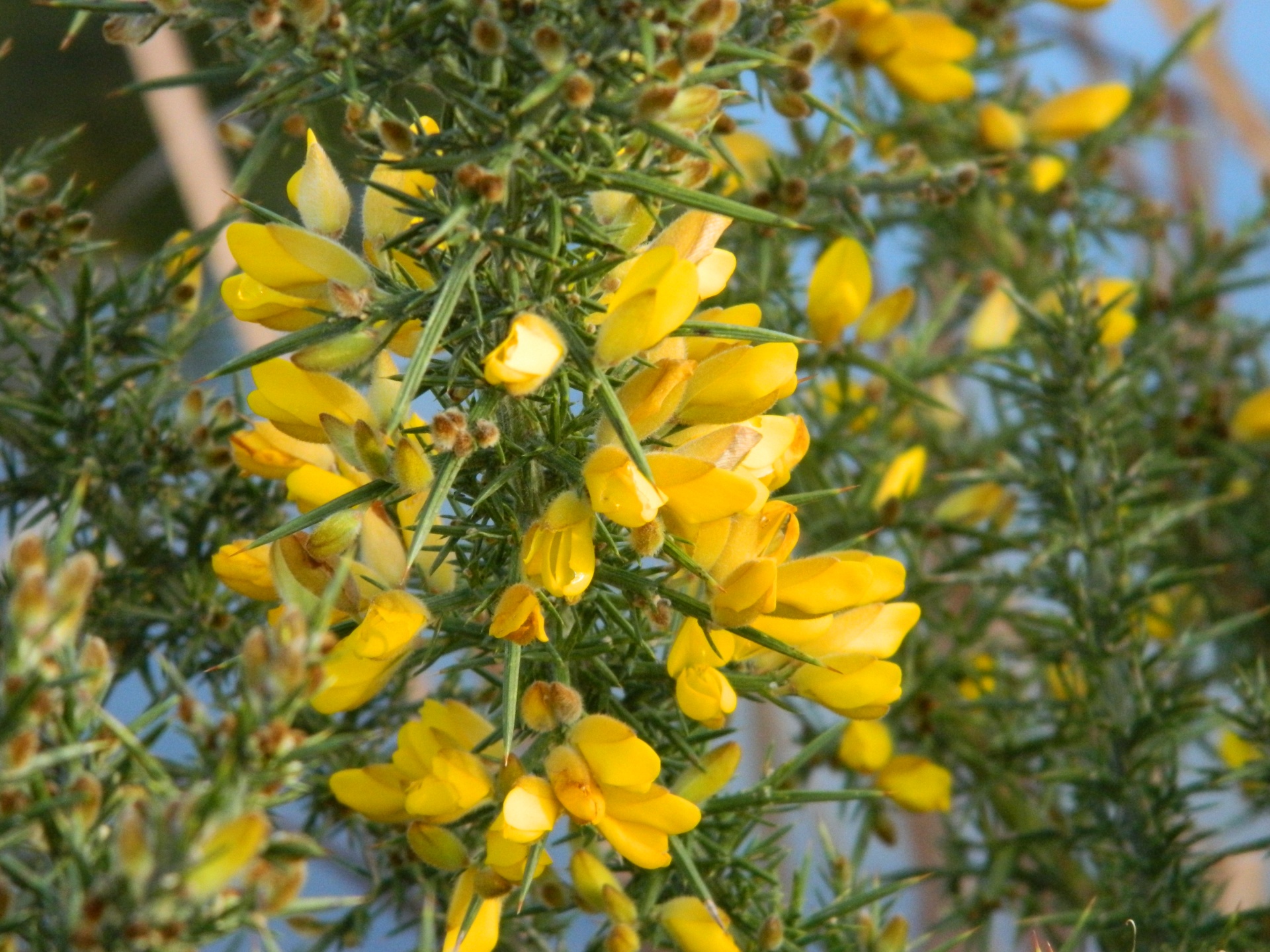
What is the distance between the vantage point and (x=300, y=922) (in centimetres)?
65

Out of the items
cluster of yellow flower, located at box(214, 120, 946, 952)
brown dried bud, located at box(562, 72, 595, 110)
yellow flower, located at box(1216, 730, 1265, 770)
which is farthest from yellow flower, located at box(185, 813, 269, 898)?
yellow flower, located at box(1216, 730, 1265, 770)

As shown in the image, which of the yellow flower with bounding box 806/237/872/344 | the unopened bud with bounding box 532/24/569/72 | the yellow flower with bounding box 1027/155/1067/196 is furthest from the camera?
the yellow flower with bounding box 1027/155/1067/196

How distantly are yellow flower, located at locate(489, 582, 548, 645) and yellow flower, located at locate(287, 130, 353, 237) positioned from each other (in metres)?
0.15

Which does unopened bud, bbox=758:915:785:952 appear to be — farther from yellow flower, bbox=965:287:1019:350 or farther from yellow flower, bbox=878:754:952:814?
yellow flower, bbox=965:287:1019:350

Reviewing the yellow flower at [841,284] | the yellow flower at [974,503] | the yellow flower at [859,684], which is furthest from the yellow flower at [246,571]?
the yellow flower at [974,503]

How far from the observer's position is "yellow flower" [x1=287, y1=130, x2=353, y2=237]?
0.46m

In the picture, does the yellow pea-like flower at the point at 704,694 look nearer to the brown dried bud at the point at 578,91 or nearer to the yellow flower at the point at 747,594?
the yellow flower at the point at 747,594

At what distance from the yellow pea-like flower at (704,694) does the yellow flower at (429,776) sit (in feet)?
0.26

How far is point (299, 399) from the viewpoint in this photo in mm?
454

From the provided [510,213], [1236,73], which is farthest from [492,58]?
[1236,73]

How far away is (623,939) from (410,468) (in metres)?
0.20

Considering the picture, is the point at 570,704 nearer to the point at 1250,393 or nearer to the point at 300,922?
the point at 300,922

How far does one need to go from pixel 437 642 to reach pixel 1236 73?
4.83ft

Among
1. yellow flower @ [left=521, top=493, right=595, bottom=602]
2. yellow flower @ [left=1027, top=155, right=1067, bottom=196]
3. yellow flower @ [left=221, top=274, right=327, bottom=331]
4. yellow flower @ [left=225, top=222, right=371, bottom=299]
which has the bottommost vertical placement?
yellow flower @ [left=1027, top=155, right=1067, bottom=196]
